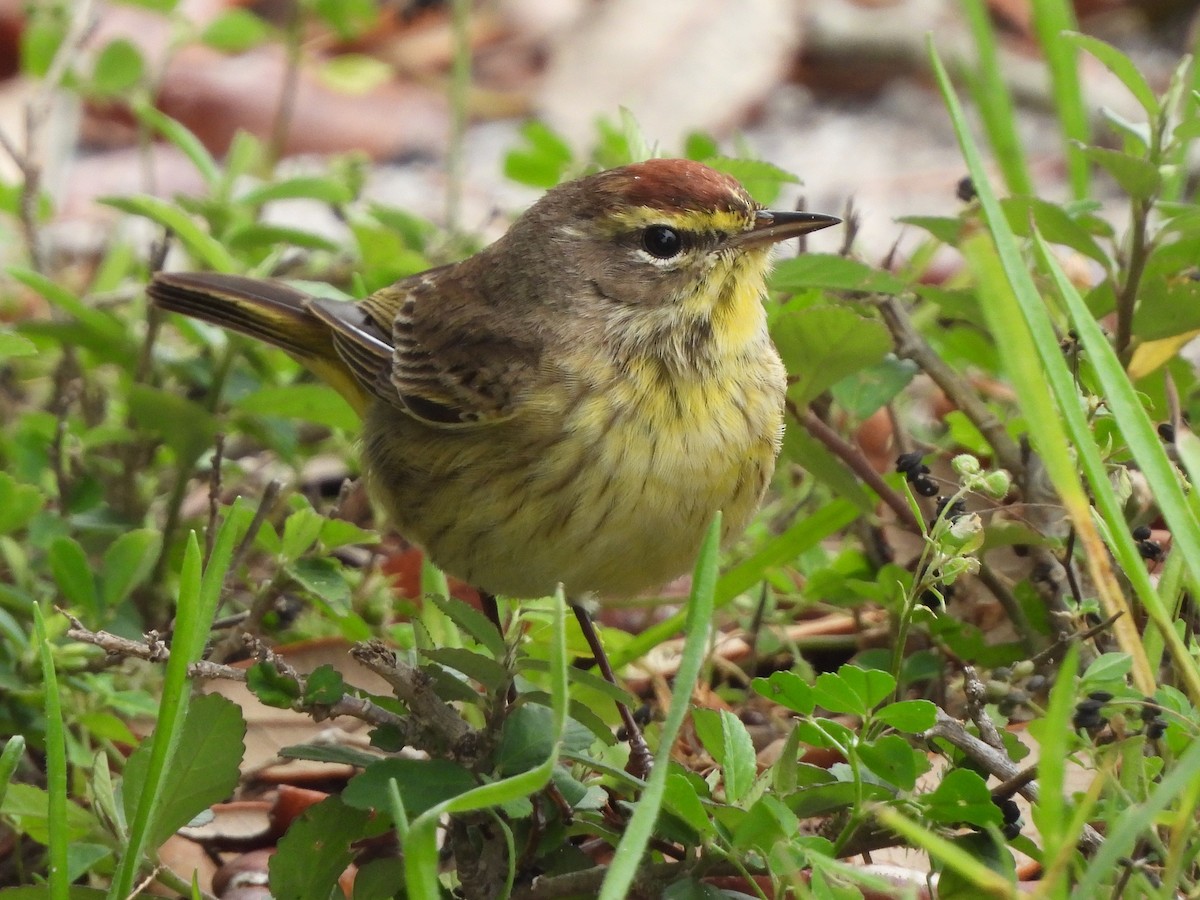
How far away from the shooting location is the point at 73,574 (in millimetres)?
3312

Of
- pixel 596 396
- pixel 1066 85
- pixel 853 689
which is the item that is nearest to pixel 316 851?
pixel 853 689

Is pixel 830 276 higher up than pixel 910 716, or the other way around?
pixel 830 276

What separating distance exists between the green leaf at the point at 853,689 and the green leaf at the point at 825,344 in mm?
938

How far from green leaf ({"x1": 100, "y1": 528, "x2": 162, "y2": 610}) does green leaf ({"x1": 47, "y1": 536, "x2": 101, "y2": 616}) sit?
0.04m

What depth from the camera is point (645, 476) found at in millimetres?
3090

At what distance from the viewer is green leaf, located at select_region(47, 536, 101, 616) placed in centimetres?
327

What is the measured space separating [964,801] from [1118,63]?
143 cm

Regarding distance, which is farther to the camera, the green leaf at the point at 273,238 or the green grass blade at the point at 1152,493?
the green leaf at the point at 273,238

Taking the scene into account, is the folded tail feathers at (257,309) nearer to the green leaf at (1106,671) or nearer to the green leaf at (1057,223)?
the green leaf at (1057,223)

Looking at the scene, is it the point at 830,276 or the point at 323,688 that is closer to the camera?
the point at 323,688

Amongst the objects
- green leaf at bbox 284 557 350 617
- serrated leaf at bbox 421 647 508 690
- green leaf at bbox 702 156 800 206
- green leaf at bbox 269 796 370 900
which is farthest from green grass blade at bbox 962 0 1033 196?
green leaf at bbox 269 796 370 900

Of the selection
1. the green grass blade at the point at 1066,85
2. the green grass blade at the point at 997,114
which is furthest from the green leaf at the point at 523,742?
the green grass blade at the point at 997,114

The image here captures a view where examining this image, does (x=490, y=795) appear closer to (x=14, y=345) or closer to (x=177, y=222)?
(x=14, y=345)

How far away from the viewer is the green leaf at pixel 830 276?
3.22 m
